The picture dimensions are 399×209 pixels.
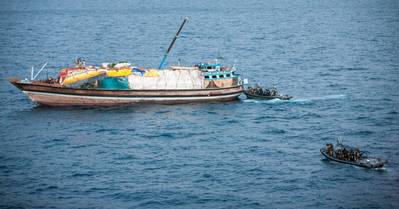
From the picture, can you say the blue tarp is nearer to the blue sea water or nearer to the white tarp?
the white tarp

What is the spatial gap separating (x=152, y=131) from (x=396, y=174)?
3586 centimetres

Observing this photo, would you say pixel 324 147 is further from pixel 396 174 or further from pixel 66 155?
pixel 66 155

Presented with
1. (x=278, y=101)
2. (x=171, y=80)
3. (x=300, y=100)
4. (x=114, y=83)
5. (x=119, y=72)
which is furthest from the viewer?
(x=300, y=100)

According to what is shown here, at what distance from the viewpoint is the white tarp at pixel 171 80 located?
112 m

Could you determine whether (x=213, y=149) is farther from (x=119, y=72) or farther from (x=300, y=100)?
(x=300, y=100)

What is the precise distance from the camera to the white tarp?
366 ft

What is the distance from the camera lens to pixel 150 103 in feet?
370

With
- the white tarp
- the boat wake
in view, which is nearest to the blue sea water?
the boat wake

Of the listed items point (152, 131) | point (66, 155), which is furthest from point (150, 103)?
point (66, 155)

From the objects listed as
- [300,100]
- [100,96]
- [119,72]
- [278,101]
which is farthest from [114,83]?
[300,100]

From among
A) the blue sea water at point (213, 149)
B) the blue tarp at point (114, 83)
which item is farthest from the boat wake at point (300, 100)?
the blue tarp at point (114, 83)

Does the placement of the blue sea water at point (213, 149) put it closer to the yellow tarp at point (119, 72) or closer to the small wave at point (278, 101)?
the small wave at point (278, 101)

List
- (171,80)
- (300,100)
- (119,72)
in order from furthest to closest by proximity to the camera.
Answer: (300,100)
(171,80)
(119,72)

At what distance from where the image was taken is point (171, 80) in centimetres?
11244
